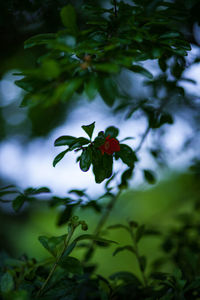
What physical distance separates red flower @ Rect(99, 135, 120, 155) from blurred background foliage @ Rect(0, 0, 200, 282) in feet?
0.42

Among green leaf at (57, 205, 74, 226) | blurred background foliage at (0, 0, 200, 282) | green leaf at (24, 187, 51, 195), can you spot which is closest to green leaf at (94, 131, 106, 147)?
blurred background foliage at (0, 0, 200, 282)

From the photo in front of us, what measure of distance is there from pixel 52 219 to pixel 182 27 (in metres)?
2.12

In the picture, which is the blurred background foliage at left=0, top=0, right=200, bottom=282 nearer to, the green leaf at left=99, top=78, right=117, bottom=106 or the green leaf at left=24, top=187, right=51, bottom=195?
the green leaf at left=99, top=78, right=117, bottom=106

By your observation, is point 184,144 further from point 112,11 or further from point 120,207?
point 120,207

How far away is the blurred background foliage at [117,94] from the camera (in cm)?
62

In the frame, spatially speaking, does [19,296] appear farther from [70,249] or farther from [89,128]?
[89,128]

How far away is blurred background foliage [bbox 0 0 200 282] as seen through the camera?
2.02ft

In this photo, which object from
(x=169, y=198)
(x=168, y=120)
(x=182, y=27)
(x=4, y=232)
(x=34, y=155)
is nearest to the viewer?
(x=168, y=120)

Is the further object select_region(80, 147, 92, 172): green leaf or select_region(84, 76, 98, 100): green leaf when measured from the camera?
select_region(80, 147, 92, 172): green leaf

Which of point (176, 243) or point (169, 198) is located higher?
point (176, 243)

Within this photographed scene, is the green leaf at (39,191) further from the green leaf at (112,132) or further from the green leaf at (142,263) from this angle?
the green leaf at (142,263)

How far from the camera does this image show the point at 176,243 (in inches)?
52.3

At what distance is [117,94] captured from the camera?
0.55 meters

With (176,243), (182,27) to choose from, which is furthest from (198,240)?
(182,27)
